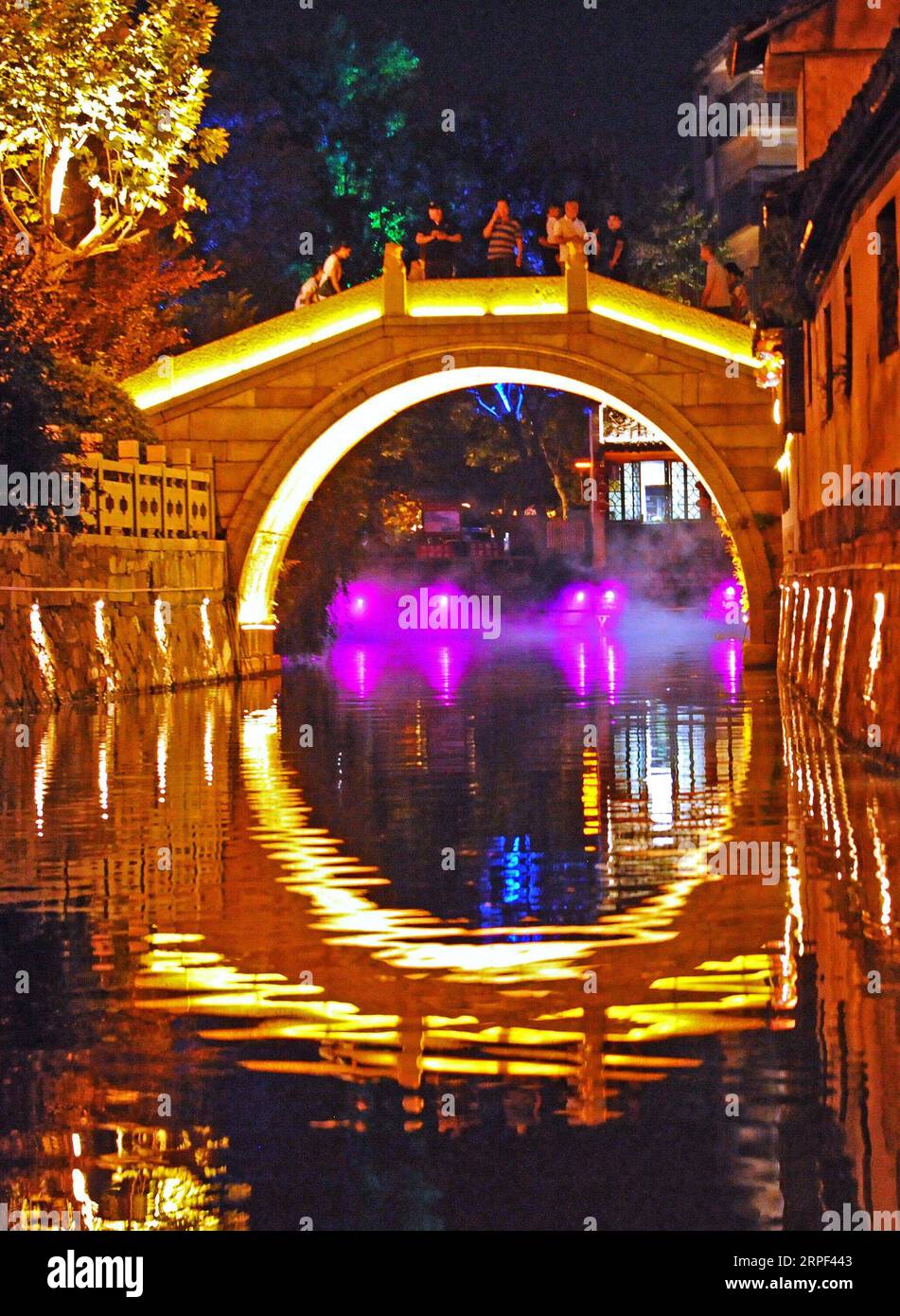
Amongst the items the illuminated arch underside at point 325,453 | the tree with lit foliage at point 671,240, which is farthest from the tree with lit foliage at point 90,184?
the tree with lit foliage at point 671,240

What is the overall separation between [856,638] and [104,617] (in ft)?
39.8

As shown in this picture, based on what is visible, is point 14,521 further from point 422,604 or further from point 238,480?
point 422,604

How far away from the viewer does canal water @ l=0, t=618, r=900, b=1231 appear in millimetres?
5367

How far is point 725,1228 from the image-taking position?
4.91m

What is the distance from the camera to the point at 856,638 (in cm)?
1789

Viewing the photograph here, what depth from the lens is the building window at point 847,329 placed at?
70.4 ft

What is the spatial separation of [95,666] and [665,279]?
35.0m

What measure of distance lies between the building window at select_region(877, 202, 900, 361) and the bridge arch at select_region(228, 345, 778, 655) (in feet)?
49.2
